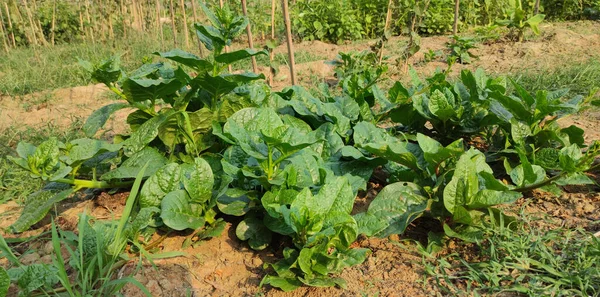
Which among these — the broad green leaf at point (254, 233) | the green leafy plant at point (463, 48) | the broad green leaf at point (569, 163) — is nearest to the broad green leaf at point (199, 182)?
the broad green leaf at point (254, 233)

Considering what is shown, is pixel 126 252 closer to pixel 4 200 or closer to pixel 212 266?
pixel 212 266

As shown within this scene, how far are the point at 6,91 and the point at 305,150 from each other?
4.33 metres

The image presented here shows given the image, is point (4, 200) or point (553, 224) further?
point (4, 200)

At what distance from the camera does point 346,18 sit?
273 inches

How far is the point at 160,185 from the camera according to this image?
1932mm

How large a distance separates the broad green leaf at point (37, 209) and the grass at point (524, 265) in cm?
148

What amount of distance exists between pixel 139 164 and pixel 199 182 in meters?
0.36

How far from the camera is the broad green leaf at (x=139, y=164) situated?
199cm

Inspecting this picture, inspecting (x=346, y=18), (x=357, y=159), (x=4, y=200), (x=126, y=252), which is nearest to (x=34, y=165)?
(x=126, y=252)

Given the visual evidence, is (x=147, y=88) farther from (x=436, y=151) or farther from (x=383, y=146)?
(x=436, y=151)

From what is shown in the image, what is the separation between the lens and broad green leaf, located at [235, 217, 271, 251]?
6.06ft

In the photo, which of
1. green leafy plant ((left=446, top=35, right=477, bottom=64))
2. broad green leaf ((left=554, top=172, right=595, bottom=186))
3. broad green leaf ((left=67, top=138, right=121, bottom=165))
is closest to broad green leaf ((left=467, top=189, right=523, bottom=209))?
broad green leaf ((left=554, top=172, right=595, bottom=186))

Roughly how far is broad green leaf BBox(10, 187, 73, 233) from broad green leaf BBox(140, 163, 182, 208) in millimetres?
325

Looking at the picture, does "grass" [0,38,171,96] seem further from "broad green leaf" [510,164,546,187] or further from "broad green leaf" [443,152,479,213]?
"broad green leaf" [510,164,546,187]
